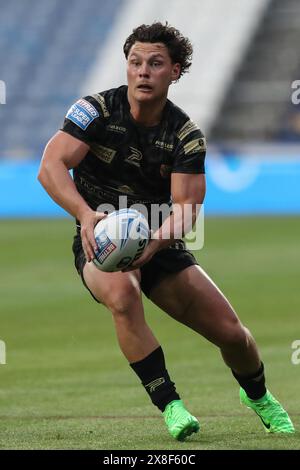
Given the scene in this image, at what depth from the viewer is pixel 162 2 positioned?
35344mm

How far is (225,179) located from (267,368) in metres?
14.9

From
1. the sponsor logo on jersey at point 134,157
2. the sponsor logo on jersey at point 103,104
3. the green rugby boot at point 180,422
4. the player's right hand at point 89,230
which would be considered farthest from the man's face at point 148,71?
the green rugby boot at point 180,422

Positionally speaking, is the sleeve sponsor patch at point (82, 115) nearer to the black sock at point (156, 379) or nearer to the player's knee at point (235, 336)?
the black sock at point (156, 379)

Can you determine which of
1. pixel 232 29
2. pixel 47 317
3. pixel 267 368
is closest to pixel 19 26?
pixel 232 29

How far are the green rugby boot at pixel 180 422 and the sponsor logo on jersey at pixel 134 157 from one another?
59.9 inches

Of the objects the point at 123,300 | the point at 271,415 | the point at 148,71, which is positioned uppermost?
the point at 148,71

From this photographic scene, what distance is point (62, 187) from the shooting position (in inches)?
261

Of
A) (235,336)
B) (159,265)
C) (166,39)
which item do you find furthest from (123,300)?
(166,39)

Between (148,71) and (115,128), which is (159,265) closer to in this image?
(115,128)

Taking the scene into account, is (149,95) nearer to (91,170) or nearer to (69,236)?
(91,170)

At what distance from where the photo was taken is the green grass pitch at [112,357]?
6945 millimetres

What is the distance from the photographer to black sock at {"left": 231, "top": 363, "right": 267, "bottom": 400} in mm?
7309

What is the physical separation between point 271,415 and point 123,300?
139 centimetres

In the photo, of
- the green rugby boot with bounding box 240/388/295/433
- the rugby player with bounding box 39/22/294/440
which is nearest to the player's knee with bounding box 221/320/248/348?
the rugby player with bounding box 39/22/294/440
